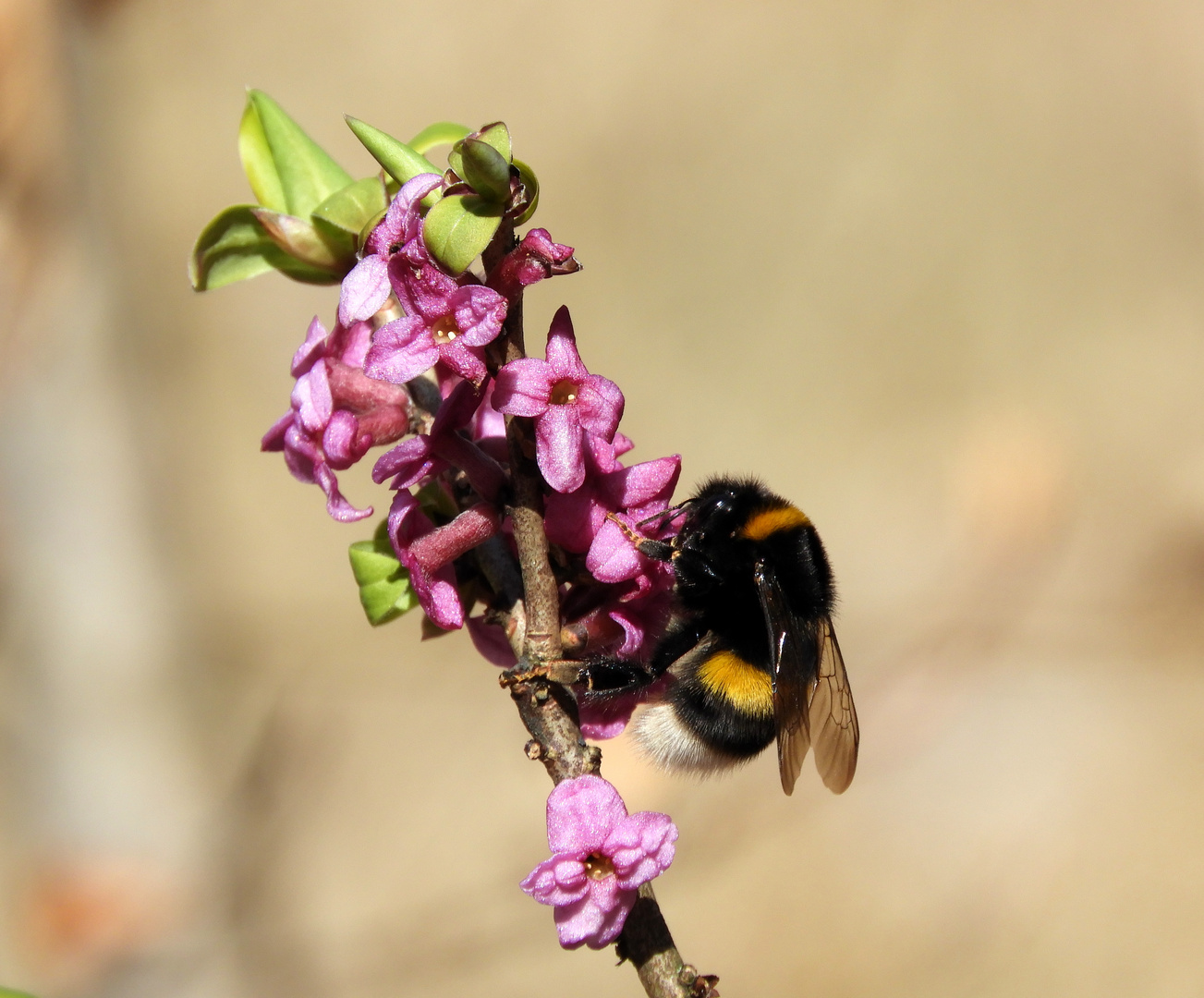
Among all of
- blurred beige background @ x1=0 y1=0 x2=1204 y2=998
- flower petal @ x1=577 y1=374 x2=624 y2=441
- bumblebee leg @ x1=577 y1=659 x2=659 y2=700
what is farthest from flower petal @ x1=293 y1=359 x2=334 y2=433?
blurred beige background @ x1=0 y1=0 x2=1204 y2=998

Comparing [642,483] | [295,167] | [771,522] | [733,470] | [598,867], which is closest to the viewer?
[598,867]

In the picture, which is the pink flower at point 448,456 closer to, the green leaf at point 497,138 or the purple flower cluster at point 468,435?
the purple flower cluster at point 468,435

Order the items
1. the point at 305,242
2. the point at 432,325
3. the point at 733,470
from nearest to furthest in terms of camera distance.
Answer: the point at 432,325
the point at 305,242
the point at 733,470

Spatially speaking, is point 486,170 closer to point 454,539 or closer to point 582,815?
point 454,539

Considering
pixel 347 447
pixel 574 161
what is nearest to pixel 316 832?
pixel 574 161

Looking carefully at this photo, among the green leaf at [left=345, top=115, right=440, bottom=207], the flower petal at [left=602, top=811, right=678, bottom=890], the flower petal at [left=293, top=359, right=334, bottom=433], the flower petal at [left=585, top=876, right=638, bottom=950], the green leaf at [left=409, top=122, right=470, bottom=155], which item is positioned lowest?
the flower petal at [left=585, top=876, right=638, bottom=950]

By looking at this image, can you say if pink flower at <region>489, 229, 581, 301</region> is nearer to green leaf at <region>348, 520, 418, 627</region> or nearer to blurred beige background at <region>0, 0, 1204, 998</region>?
green leaf at <region>348, 520, 418, 627</region>

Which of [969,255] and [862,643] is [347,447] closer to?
[862,643]

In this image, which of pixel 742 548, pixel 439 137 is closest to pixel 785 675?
pixel 742 548
